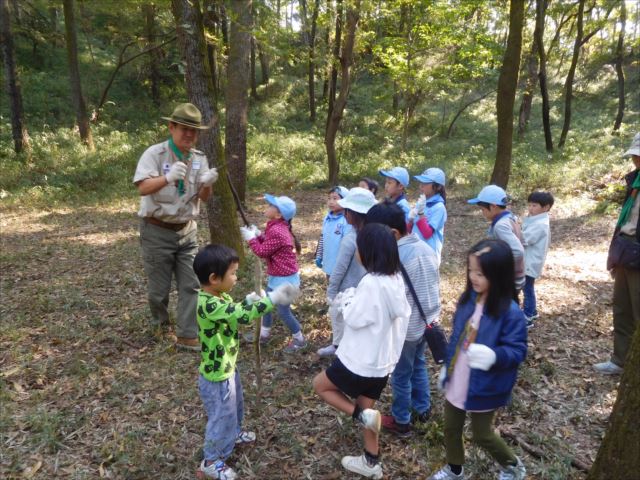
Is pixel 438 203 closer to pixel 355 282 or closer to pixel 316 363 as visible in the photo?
pixel 355 282

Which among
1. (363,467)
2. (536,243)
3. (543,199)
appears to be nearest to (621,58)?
(543,199)

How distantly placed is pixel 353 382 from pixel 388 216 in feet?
3.99

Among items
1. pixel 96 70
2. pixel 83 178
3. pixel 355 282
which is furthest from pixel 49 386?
pixel 96 70

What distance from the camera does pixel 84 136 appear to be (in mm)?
15734

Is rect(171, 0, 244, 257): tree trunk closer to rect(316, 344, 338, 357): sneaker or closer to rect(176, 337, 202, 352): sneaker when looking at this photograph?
rect(176, 337, 202, 352): sneaker

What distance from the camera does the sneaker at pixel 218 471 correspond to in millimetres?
3018

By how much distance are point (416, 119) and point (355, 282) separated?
2484 centimetres

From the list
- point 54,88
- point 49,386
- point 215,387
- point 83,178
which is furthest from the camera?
point 54,88

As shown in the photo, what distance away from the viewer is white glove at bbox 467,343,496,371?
7.96ft

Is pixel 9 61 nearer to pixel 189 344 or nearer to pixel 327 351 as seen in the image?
pixel 189 344

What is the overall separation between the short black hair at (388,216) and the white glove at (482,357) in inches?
43.5

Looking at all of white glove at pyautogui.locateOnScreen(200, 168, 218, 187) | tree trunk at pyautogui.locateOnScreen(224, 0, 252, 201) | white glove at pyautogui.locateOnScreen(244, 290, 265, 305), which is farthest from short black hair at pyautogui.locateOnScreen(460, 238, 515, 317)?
tree trunk at pyautogui.locateOnScreen(224, 0, 252, 201)

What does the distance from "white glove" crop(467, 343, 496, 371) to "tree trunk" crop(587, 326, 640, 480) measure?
60cm

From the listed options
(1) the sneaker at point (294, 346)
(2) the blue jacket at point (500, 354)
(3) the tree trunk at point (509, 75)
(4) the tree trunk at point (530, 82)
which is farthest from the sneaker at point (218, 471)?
(4) the tree trunk at point (530, 82)
